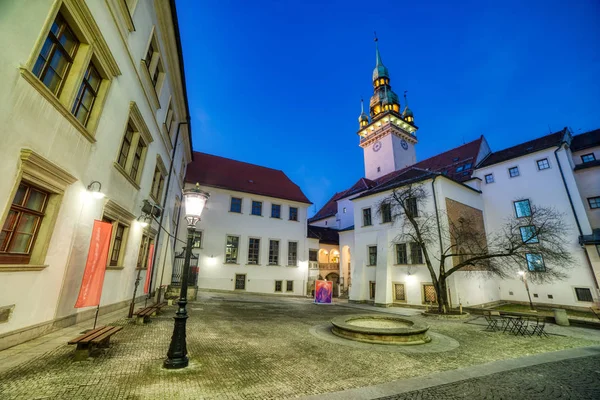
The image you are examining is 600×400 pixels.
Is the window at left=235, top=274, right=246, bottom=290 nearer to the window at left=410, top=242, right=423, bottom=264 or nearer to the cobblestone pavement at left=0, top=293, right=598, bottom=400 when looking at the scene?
the window at left=410, top=242, right=423, bottom=264

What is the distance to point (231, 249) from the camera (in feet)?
85.2

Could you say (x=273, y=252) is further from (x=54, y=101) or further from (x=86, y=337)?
(x=54, y=101)

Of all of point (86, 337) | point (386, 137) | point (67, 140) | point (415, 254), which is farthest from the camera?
point (386, 137)

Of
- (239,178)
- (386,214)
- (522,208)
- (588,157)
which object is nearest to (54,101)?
(386,214)

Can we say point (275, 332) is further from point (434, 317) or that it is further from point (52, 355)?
point (434, 317)

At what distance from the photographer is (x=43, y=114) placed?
5590 millimetres

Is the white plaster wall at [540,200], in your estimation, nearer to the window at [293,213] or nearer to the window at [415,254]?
the window at [415,254]

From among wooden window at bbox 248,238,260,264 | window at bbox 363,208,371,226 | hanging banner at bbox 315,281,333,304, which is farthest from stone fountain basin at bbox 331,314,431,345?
wooden window at bbox 248,238,260,264

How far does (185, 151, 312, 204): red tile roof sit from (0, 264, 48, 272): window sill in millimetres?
20648

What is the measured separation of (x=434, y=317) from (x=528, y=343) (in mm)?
6656

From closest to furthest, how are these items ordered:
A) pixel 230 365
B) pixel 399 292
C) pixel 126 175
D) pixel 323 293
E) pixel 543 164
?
pixel 230 365 < pixel 126 175 < pixel 323 293 < pixel 399 292 < pixel 543 164

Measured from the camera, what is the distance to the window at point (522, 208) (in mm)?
23391

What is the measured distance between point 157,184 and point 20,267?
33.7 ft

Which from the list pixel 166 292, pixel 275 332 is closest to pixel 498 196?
pixel 275 332
